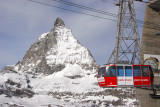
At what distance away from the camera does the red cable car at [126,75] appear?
2923 centimetres

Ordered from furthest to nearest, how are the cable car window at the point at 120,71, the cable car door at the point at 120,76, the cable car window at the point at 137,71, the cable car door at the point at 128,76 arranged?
the cable car window at the point at 137,71 → the cable car window at the point at 120,71 → the cable car door at the point at 128,76 → the cable car door at the point at 120,76

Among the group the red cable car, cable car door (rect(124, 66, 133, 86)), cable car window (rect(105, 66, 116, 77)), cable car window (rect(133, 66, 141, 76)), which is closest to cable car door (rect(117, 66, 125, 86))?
the red cable car

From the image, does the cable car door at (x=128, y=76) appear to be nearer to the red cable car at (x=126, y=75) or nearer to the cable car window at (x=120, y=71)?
the red cable car at (x=126, y=75)

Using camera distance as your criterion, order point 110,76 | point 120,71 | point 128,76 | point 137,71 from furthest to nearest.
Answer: point 137,71 < point 120,71 < point 128,76 < point 110,76

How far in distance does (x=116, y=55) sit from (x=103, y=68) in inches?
102

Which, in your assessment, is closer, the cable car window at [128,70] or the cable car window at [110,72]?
the cable car window at [110,72]

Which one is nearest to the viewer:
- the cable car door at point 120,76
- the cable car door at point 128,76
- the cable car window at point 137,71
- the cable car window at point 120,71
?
the cable car door at point 120,76

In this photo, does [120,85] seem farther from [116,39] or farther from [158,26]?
[158,26]

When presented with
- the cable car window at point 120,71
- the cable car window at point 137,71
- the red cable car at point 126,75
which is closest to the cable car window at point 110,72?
the red cable car at point 126,75

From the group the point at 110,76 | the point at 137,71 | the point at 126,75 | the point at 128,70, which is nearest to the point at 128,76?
the point at 126,75

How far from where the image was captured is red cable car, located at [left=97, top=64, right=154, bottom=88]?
29234 millimetres

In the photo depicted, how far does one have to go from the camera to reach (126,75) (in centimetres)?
2945

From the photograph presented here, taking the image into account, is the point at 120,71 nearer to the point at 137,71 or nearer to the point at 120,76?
the point at 120,76

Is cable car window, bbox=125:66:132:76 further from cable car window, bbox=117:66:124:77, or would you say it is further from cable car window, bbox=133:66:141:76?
cable car window, bbox=133:66:141:76
